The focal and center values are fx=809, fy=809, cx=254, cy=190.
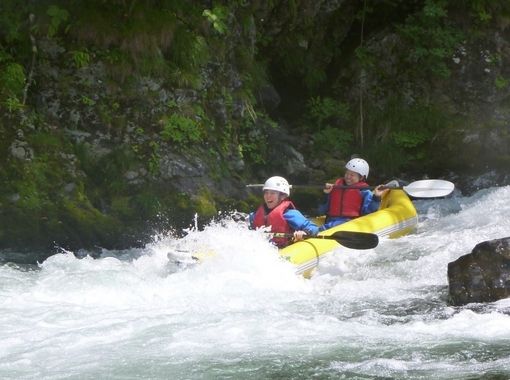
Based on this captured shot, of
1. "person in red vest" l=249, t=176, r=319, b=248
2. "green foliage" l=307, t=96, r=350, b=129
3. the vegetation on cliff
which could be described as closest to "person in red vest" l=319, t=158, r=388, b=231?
the vegetation on cliff

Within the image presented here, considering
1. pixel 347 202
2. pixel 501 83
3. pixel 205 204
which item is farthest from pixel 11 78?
pixel 501 83

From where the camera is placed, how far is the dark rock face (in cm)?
634

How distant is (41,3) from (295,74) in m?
4.74

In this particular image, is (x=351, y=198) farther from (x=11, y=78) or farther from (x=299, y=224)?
(x=11, y=78)

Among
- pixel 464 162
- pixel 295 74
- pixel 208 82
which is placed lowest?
pixel 464 162

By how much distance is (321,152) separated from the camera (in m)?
12.5

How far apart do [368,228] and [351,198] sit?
0.76 meters

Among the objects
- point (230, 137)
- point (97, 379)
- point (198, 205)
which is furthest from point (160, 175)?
point (97, 379)

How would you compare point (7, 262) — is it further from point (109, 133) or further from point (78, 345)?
point (78, 345)

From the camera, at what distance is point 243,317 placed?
6.19m

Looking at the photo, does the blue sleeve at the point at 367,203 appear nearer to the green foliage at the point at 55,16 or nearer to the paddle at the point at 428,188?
the paddle at the point at 428,188

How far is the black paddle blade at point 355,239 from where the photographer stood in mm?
8008

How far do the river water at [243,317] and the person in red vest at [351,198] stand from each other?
921mm

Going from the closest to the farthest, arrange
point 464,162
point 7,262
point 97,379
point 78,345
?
point 97,379, point 78,345, point 7,262, point 464,162
